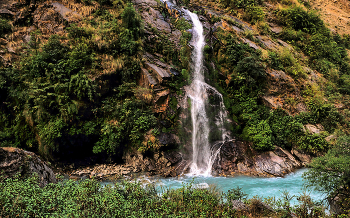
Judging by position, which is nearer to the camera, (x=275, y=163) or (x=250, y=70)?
(x=275, y=163)

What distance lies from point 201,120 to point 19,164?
9.98 meters

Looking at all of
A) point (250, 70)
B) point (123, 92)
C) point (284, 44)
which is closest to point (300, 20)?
point (284, 44)

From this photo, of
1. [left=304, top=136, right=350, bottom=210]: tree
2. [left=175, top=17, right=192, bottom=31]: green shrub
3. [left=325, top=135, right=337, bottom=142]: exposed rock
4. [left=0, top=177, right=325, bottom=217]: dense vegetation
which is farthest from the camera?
[left=175, top=17, right=192, bottom=31]: green shrub

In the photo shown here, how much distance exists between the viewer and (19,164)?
19.8 ft

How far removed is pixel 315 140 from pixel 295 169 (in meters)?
2.33

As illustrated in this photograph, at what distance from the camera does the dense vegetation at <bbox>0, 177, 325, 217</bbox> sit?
4461 millimetres

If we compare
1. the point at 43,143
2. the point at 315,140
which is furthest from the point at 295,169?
the point at 43,143

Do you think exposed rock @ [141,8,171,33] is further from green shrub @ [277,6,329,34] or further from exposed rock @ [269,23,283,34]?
green shrub @ [277,6,329,34]

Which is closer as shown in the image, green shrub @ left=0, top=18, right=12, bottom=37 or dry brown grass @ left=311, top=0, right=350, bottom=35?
green shrub @ left=0, top=18, right=12, bottom=37

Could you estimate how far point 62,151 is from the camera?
12.2m

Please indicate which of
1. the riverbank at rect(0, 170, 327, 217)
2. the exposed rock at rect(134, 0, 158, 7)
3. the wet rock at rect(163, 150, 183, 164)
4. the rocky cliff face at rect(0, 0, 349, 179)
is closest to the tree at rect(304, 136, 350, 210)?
the riverbank at rect(0, 170, 327, 217)

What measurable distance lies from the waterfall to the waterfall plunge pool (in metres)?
1.15

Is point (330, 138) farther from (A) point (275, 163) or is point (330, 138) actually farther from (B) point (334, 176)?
(B) point (334, 176)

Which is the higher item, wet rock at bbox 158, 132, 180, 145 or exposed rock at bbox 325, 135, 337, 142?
exposed rock at bbox 325, 135, 337, 142
